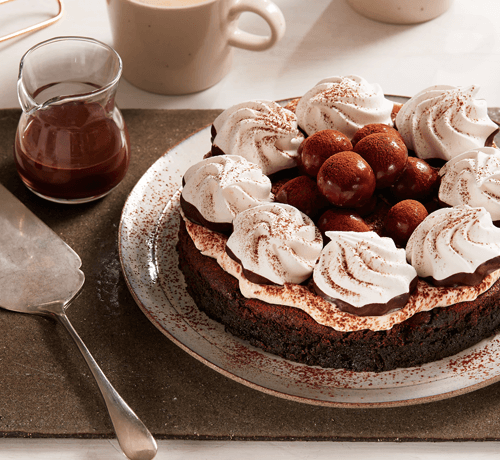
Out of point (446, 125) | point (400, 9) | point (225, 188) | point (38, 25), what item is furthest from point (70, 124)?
point (400, 9)

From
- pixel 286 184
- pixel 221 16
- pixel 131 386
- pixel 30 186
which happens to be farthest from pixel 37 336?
pixel 221 16

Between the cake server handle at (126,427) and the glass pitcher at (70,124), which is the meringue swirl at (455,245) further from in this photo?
the glass pitcher at (70,124)

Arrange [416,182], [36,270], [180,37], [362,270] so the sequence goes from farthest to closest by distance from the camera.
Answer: [180,37], [36,270], [416,182], [362,270]

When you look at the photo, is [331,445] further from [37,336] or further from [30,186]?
[30,186]

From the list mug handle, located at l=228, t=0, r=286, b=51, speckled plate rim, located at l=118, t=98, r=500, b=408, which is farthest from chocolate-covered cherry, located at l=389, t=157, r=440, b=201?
mug handle, located at l=228, t=0, r=286, b=51

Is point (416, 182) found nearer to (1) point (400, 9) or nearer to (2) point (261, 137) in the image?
(2) point (261, 137)

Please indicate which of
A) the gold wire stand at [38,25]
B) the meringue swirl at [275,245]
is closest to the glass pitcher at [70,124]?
the meringue swirl at [275,245]
